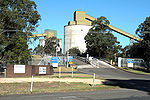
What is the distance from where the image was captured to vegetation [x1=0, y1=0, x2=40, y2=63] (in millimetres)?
37406

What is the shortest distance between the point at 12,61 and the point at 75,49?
5956 centimetres

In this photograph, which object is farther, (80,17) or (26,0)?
(80,17)

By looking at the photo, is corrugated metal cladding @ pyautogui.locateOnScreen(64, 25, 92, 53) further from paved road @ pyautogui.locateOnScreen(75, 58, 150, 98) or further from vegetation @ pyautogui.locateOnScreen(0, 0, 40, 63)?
paved road @ pyautogui.locateOnScreen(75, 58, 150, 98)

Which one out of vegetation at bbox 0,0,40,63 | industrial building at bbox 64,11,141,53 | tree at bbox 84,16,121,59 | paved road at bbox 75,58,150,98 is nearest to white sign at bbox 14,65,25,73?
vegetation at bbox 0,0,40,63

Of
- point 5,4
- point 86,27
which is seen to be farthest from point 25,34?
point 86,27

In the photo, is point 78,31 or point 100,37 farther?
point 78,31

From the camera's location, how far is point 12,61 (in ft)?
127

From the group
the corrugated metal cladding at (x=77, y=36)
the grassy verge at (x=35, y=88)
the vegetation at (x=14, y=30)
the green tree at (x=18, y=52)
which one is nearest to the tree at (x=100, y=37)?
the vegetation at (x=14, y=30)

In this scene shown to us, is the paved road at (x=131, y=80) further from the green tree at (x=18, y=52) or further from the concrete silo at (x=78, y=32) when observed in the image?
the concrete silo at (x=78, y=32)

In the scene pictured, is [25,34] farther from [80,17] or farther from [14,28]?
[80,17]

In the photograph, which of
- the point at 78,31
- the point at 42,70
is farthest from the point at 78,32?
the point at 42,70

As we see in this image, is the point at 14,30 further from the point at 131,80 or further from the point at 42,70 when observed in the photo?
the point at 131,80

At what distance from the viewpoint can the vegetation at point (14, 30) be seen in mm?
37406

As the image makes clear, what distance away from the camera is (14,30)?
3816 cm
